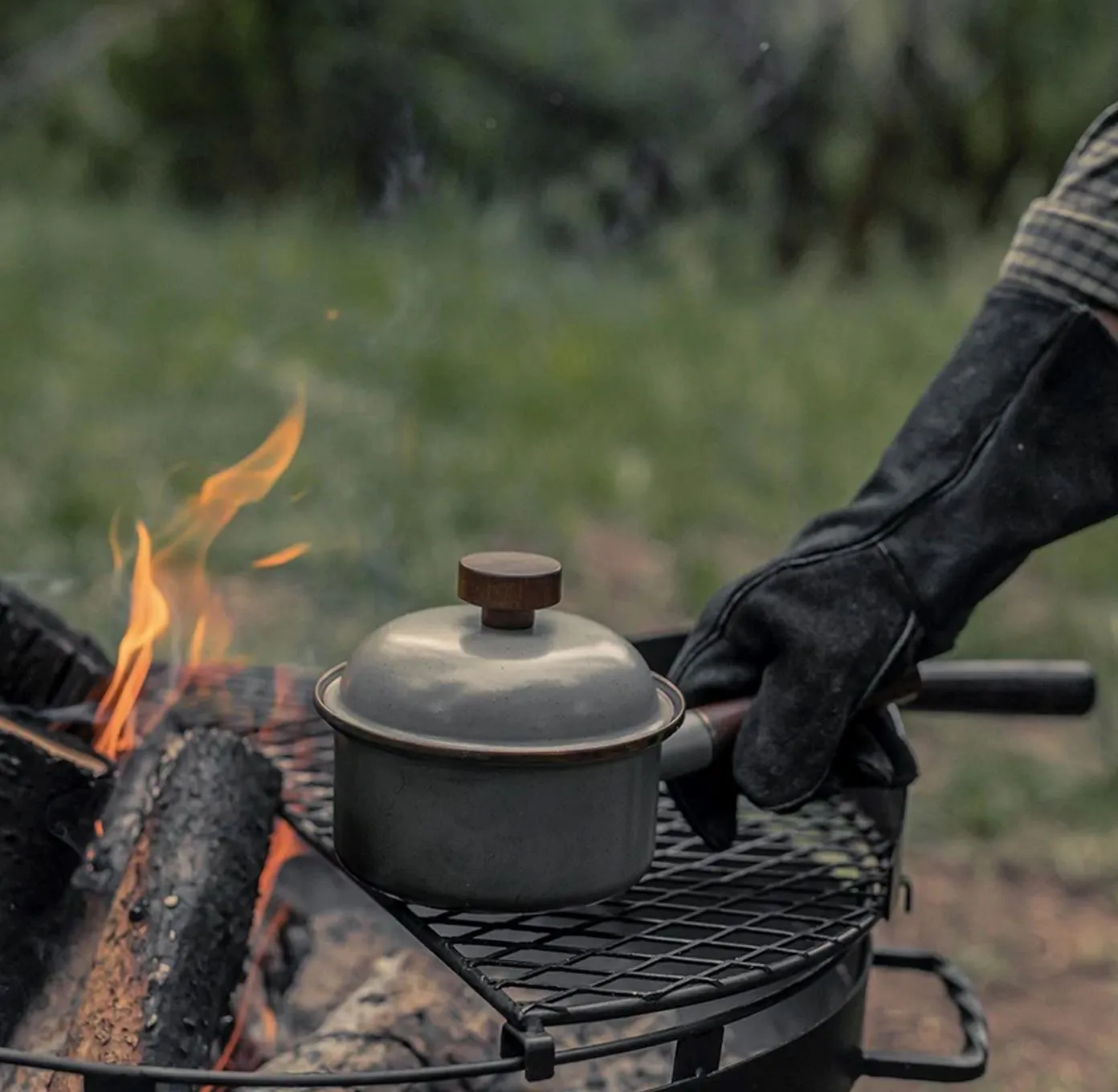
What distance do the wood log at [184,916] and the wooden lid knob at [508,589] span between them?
1.49 feet

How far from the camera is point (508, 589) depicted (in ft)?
4.28

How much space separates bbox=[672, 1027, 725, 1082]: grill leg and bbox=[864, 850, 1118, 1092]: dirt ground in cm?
121

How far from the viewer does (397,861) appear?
51.7 inches

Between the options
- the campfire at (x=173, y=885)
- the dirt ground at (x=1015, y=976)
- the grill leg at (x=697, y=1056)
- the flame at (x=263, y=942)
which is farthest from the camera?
the dirt ground at (x=1015, y=976)

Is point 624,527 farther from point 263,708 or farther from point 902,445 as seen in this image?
point 902,445

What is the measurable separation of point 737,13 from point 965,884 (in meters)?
6.55

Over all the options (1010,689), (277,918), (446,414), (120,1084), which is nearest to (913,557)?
(1010,689)

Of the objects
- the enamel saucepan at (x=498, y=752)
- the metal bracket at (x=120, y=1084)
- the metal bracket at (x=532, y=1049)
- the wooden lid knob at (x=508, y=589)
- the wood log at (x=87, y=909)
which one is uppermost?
the wooden lid knob at (x=508, y=589)

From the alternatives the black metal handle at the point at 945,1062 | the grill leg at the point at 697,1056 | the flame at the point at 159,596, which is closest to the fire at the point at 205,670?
the flame at the point at 159,596

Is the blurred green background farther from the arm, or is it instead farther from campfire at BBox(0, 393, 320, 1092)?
the arm

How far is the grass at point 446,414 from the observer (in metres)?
3.98

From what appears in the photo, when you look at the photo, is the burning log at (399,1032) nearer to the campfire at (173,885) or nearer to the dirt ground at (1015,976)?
the campfire at (173,885)

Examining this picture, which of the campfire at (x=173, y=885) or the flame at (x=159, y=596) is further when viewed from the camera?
the flame at (x=159, y=596)

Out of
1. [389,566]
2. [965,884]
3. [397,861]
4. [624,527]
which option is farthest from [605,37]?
[397,861]
